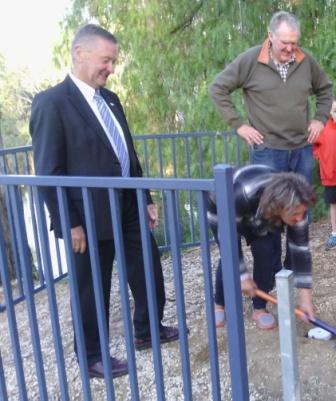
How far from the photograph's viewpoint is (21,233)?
7.36 feet

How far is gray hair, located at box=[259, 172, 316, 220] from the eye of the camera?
242 centimetres

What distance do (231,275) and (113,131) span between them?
Result: 4.18ft

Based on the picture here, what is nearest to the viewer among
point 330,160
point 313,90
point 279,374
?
point 279,374

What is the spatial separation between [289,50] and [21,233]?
7.03ft

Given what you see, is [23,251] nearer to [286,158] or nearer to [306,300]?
[306,300]

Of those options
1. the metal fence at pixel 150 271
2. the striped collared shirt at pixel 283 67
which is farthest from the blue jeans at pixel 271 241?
the metal fence at pixel 150 271

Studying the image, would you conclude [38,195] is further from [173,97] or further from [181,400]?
[173,97]

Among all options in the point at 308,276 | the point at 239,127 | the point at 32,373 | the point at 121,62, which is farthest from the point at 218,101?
the point at 121,62

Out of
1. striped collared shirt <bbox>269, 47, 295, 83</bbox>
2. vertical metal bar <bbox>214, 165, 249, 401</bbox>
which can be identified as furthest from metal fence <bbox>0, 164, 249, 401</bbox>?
striped collared shirt <bbox>269, 47, 295, 83</bbox>

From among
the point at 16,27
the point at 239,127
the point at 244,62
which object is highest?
the point at 16,27

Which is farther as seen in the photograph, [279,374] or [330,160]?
[330,160]

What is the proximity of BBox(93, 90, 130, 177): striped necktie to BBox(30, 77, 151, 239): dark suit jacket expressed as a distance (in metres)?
0.07

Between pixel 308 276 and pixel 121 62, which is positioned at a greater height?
pixel 121 62

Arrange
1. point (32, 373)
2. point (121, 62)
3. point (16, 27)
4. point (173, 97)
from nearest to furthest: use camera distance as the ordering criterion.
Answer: point (32, 373)
point (173, 97)
point (121, 62)
point (16, 27)
